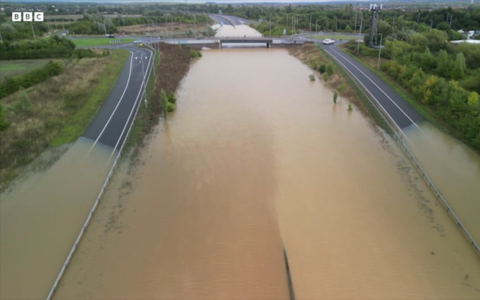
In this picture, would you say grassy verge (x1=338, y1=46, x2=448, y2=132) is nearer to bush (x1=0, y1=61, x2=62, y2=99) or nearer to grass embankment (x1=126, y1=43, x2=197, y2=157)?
grass embankment (x1=126, y1=43, x2=197, y2=157)

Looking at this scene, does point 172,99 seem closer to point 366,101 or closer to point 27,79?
point 27,79

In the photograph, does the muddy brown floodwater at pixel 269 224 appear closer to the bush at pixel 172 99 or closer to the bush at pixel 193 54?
the bush at pixel 172 99

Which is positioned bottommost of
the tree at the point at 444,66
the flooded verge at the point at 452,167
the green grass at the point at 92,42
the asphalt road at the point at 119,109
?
the flooded verge at the point at 452,167

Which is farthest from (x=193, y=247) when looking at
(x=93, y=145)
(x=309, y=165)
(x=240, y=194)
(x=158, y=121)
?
(x=158, y=121)

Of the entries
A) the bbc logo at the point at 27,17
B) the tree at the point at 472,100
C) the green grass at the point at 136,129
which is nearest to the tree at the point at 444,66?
the tree at the point at 472,100

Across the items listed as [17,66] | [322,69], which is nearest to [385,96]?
[322,69]

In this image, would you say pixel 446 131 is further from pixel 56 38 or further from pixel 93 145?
pixel 56 38
